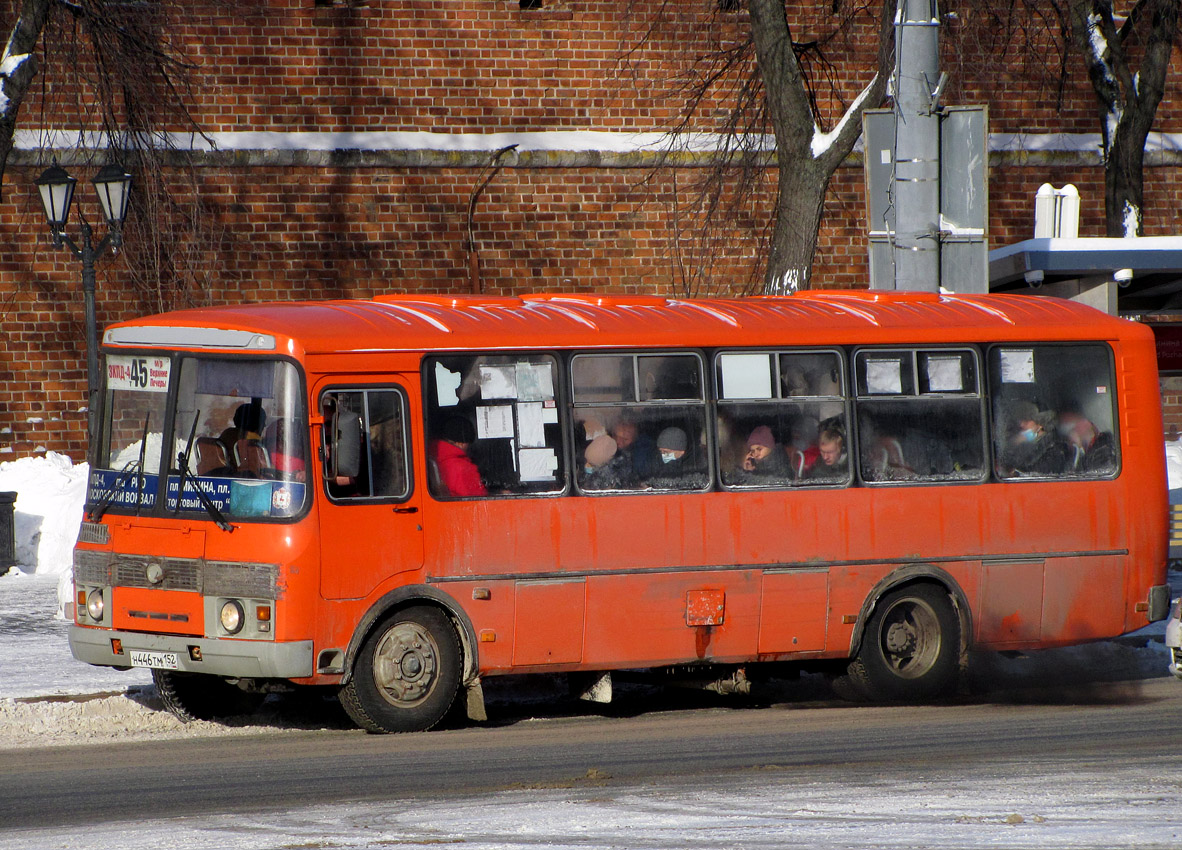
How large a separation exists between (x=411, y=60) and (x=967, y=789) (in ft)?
54.4

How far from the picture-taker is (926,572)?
1110 cm

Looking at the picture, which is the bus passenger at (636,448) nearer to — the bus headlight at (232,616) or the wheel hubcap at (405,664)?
the wheel hubcap at (405,664)

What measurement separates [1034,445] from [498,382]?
4043 millimetres

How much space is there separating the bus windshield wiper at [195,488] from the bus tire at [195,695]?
1.25 metres

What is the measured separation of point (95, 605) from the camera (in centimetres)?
969

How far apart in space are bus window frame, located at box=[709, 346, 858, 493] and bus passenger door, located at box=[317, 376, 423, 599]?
6.81 feet

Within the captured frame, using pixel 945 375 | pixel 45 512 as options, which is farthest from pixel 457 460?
pixel 45 512

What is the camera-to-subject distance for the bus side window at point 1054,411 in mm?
11516

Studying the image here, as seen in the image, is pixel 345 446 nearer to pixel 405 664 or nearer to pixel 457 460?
pixel 457 460

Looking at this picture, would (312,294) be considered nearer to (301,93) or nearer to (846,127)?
(301,93)

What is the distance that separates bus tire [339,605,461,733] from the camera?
9531mm

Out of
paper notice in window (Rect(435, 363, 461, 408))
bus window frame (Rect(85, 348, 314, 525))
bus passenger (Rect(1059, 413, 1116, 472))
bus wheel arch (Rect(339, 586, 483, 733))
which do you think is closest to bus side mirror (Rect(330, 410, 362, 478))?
bus window frame (Rect(85, 348, 314, 525))

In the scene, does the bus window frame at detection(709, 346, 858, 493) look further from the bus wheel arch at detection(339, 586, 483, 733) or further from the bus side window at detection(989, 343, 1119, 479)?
the bus wheel arch at detection(339, 586, 483, 733)

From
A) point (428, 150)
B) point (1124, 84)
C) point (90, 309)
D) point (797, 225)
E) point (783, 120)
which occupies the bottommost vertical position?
point (90, 309)
